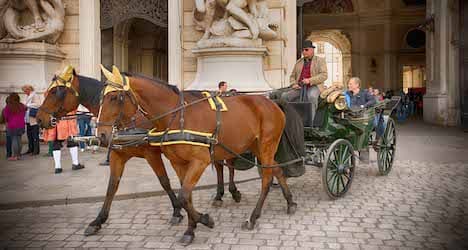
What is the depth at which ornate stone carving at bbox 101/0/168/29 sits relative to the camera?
1259 cm

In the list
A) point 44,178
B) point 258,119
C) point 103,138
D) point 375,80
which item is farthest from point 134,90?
point 375,80

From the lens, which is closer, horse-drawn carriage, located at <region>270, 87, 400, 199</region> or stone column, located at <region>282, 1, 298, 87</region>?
horse-drawn carriage, located at <region>270, 87, 400, 199</region>

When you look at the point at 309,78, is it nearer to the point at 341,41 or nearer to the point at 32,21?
the point at 32,21

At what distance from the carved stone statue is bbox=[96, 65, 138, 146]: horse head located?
26.9ft

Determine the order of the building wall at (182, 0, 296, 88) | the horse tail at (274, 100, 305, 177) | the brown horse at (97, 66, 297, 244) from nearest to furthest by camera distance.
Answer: the brown horse at (97, 66, 297, 244) < the horse tail at (274, 100, 305, 177) < the building wall at (182, 0, 296, 88)

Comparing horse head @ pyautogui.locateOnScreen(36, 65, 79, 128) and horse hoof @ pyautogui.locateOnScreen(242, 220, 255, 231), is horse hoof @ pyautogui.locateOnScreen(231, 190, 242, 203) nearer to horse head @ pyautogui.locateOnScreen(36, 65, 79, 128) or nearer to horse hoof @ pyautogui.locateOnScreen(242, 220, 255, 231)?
horse hoof @ pyautogui.locateOnScreen(242, 220, 255, 231)

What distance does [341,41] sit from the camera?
30.5 metres

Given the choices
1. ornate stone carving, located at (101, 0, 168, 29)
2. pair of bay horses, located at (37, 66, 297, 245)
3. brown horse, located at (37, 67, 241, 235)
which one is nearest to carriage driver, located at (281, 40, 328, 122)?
pair of bay horses, located at (37, 66, 297, 245)

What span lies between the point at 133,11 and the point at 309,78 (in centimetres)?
766

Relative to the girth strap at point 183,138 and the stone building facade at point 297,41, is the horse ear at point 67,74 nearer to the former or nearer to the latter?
the girth strap at point 183,138

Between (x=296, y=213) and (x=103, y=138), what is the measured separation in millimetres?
2702

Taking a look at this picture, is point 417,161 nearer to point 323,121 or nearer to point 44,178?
point 323,121

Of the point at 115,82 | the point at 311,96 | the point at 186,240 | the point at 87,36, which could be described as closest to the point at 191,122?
the point at 115,82

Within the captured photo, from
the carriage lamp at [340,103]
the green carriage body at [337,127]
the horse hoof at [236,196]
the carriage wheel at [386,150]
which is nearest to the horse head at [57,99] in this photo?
the horse hoof at [236,196]
